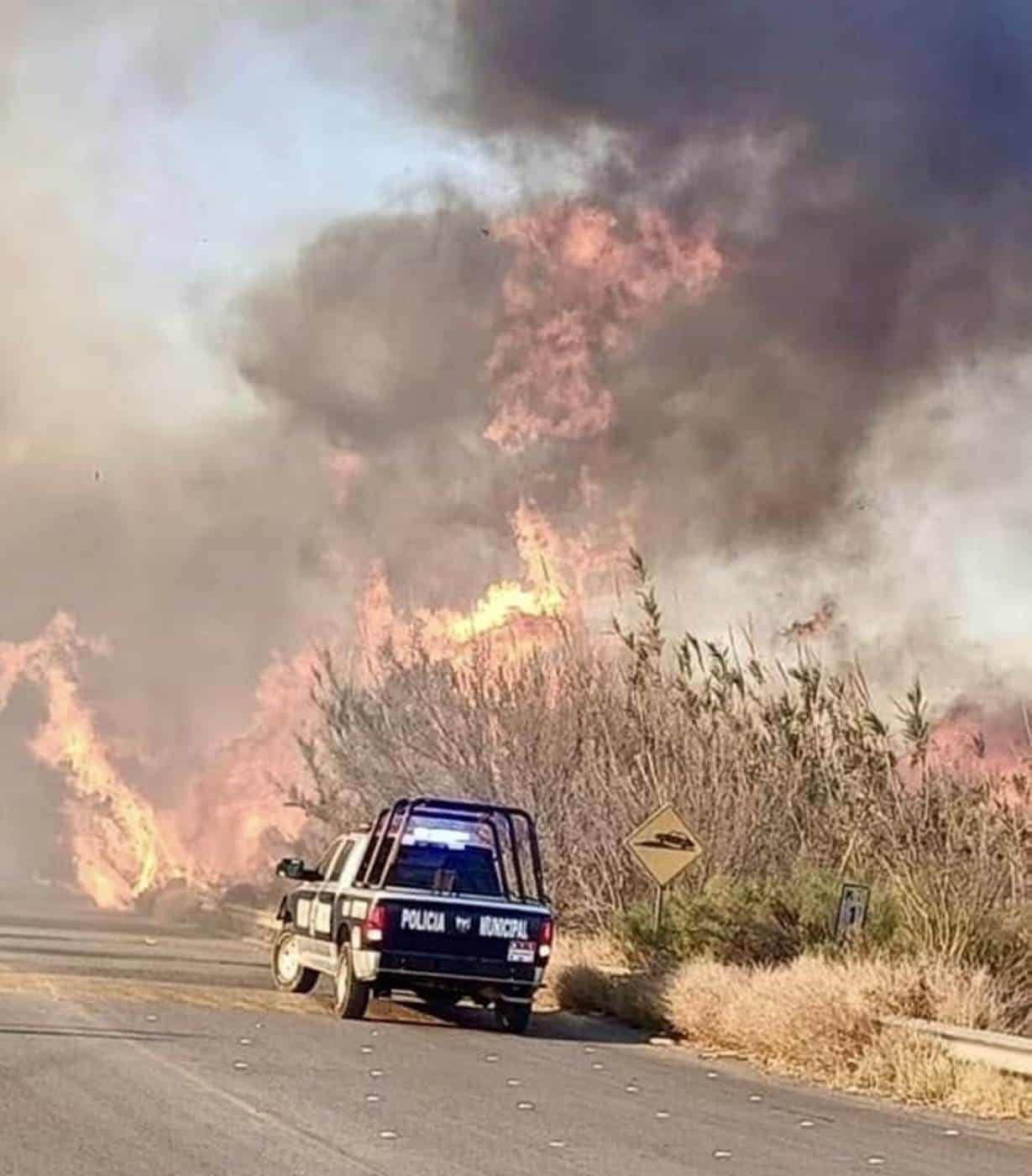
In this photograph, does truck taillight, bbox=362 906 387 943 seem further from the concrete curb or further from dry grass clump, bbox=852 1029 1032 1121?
the concrete curb

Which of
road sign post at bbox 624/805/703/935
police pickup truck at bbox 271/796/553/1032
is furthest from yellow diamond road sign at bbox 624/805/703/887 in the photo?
police pickup truck at bbox 271/796/553/1032

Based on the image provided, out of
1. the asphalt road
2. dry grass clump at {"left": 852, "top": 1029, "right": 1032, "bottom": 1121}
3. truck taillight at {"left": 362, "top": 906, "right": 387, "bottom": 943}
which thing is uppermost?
truck taillight at {"left": 362, "top": 906, "right": 387, "bottom": 943}

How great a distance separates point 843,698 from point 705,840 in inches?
110

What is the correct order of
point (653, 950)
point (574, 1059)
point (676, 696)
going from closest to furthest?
point (574, 1059)
point (653, 950)
point (676, 696)

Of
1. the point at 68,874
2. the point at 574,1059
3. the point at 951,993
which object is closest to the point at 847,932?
the point at 951,993

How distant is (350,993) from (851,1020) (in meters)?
5.01

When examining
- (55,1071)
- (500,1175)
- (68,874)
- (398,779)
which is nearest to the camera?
(500,1175)

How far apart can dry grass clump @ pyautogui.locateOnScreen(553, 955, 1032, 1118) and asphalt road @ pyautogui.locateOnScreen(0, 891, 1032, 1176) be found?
53 centimetres

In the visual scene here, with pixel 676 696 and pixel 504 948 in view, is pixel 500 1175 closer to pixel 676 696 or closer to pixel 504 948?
pixel 504 948

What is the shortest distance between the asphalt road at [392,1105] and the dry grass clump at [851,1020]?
53 cm

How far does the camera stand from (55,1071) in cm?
1348

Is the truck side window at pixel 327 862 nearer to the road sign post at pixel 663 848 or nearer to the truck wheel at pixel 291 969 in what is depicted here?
the truck wheel at pixel 291 969

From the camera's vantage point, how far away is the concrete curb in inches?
573

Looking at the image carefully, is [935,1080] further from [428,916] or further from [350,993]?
[350,993]
